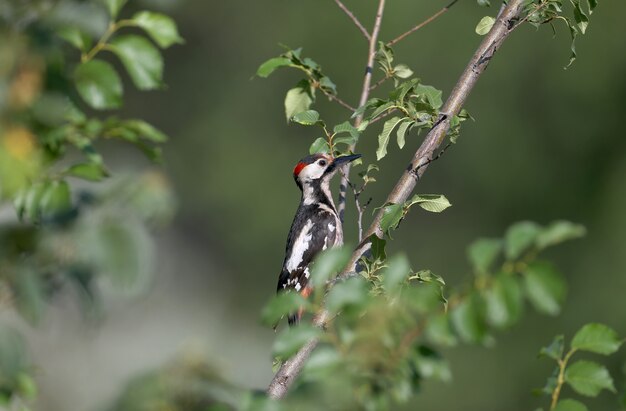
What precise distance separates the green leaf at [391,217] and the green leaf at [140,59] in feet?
4.77

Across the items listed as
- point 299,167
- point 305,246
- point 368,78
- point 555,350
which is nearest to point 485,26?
point 368,78

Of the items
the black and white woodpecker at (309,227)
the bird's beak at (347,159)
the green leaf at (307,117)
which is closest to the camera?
the green leaf at (307,117)

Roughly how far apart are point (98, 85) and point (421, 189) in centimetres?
1222

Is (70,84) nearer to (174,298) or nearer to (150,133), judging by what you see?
(150,133)

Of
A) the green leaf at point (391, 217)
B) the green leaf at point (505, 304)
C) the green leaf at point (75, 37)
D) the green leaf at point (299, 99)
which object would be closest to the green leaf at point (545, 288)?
the green leaf at point (505, 304)

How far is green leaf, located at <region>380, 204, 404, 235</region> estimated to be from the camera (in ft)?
10.1

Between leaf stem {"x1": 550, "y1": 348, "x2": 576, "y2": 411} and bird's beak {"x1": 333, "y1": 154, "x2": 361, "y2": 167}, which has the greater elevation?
leaf stem {"x1": 550, "y1": 348, "x2": 576, "y2": 411}

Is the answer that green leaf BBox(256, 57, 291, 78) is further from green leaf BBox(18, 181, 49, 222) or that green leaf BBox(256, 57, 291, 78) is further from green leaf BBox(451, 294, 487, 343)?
green leaf BBox(451, 294, 487, 343)

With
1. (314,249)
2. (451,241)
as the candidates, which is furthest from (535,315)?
(314,249)

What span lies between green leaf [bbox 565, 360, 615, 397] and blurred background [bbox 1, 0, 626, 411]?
10534 millimetres

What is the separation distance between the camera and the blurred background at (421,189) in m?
13.6

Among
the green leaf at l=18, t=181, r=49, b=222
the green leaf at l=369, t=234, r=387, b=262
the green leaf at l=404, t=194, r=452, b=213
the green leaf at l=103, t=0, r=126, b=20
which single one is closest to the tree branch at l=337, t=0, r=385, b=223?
the green leaf at l=404, t=194, r=452, b=213

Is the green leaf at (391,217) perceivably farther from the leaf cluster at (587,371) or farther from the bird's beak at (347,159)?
the leaf cluster at (587,371)

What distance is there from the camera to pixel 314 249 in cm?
524
